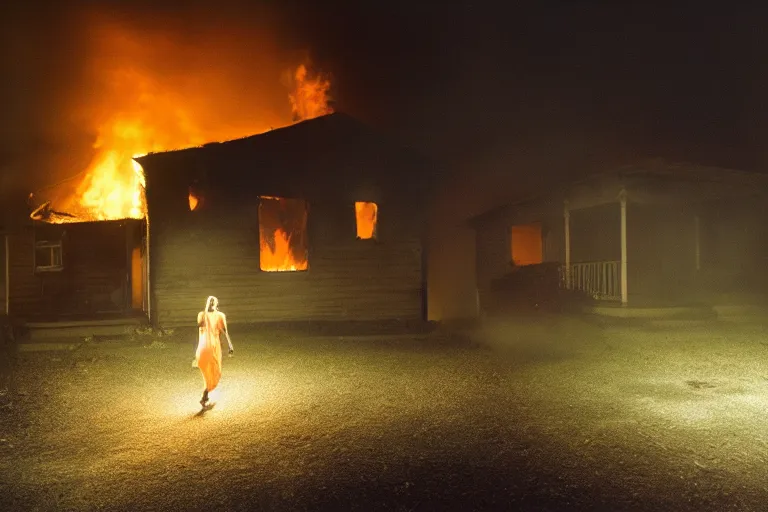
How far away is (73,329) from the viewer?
1369cm

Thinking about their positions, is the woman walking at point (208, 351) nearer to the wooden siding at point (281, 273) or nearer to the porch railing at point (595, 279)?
the wooden siding at point (281, 273)

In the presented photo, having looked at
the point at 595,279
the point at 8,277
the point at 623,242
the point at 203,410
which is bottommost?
the point at 203,410

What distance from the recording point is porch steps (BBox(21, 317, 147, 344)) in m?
13.6

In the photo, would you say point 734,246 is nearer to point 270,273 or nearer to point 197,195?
point 270,273

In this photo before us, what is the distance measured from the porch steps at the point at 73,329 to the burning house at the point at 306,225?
104 cm

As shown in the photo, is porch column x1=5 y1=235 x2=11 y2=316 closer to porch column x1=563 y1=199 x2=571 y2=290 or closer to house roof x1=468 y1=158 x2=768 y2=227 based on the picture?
house roof x1=468 y1=158 x2=768 y2=227

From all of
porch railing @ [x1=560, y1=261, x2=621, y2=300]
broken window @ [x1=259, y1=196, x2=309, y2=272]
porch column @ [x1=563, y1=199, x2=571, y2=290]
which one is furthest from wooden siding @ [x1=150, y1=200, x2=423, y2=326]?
porch railing @ [x1=560, y1=261, x2=621, y2=300]

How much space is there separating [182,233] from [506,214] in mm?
13614

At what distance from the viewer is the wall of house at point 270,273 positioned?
46.1 ft

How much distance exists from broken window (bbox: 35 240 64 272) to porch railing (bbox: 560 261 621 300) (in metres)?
17.3

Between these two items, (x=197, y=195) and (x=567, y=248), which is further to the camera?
(x=567, y=248)

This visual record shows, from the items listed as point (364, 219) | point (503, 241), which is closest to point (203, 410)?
point (364, 219)

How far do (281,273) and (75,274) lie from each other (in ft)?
25.6

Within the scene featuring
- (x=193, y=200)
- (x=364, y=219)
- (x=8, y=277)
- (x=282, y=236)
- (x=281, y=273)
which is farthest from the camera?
(x=282, y=236)
